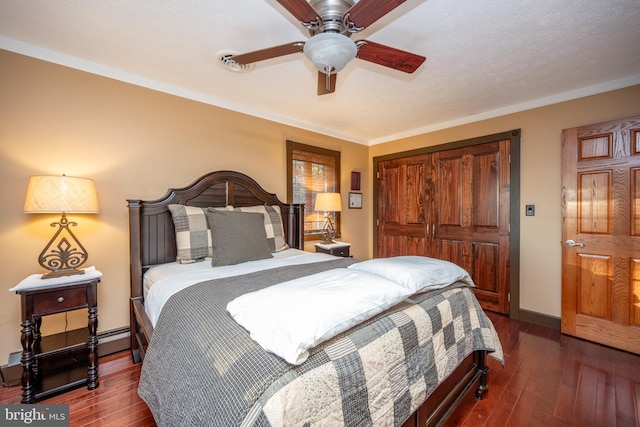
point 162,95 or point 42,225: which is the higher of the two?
point 162,95

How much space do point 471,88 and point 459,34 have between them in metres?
0.97

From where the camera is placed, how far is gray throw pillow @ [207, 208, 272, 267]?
2.04 metres

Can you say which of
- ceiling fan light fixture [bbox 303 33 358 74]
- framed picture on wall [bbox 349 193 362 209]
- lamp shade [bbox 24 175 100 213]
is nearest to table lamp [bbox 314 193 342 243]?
framed picture on wall [bbox 349 193 362 209]

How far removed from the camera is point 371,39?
1.84m

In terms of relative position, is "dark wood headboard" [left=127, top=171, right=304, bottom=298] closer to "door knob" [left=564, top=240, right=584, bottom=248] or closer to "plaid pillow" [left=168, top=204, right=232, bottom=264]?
"plaid pillow" [left=168, top=204, right=232, bottom=264]

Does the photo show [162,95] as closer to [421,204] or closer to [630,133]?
[421,204]

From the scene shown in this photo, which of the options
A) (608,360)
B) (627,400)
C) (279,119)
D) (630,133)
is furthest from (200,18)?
(608,360)

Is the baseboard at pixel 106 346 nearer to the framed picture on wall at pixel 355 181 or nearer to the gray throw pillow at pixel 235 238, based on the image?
the gray throw pillow at pixel 235 238

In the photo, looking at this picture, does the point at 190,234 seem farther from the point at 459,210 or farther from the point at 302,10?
the point at 459,210

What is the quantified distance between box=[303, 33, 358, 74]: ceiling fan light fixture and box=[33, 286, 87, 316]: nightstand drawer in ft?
6.87

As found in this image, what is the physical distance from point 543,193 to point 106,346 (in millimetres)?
4478

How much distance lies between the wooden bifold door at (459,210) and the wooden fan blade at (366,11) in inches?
103

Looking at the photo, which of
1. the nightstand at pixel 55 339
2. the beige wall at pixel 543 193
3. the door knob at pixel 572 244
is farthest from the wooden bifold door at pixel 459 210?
the nightstand at pixel 55 339

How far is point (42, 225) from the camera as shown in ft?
6.43
